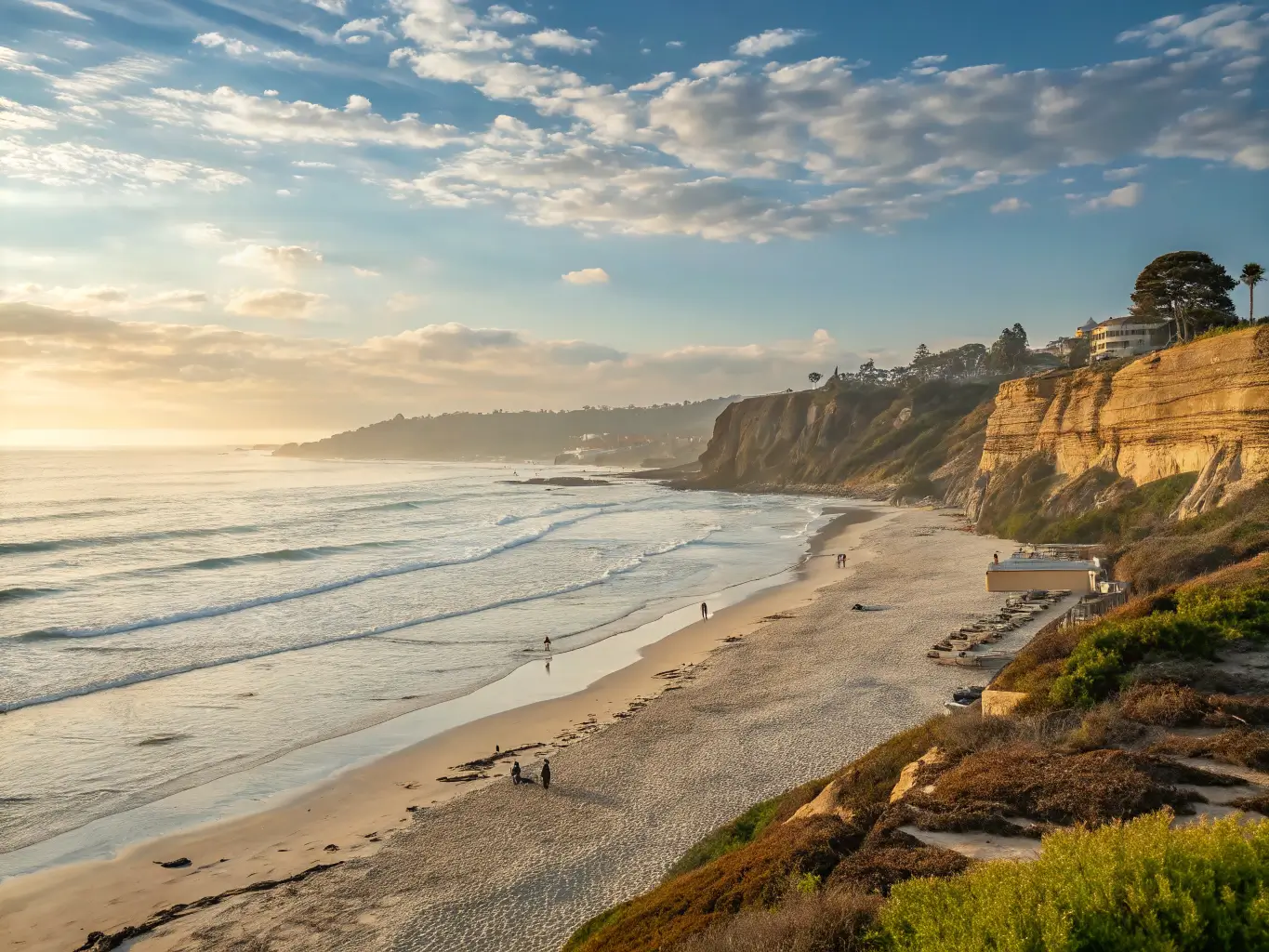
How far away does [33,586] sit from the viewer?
134 feet

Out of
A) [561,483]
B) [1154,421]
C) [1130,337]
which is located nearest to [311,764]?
[1154,421]

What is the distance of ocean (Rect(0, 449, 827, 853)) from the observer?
21.0 metres

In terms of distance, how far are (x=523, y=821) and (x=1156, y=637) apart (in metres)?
12.5

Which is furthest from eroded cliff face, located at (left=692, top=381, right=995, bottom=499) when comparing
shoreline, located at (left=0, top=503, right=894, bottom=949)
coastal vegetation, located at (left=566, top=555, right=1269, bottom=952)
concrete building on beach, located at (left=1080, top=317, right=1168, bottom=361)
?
coastal vegetation, located at (left=566, top=555, right=1269, bottom=952)

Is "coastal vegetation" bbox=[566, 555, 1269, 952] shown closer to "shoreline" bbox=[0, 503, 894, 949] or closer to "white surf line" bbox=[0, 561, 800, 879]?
"shoreline" bbox=[0, 503, 894, 949]

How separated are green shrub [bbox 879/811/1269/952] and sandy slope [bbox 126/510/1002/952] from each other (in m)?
8.31

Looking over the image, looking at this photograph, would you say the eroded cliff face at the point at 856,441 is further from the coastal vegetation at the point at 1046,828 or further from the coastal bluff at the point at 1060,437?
the coastal vegetation at the point at 1046,828

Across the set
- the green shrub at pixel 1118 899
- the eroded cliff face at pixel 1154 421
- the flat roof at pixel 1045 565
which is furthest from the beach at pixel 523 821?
the eroded cliff face at pixel 1154 421

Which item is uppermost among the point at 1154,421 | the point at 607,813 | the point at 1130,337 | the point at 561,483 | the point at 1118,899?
the point at 1130,337

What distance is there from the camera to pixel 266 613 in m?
37.1

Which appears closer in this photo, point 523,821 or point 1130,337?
point 523,821

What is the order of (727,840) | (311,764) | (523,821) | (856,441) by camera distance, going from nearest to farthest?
(727,840)
(523,821)
(311,764)
(856,441)

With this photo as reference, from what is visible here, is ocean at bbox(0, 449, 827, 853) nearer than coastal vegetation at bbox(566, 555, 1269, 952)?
No

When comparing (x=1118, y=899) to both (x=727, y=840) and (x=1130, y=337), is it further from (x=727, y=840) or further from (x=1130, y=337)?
(x=1130, y=337)
